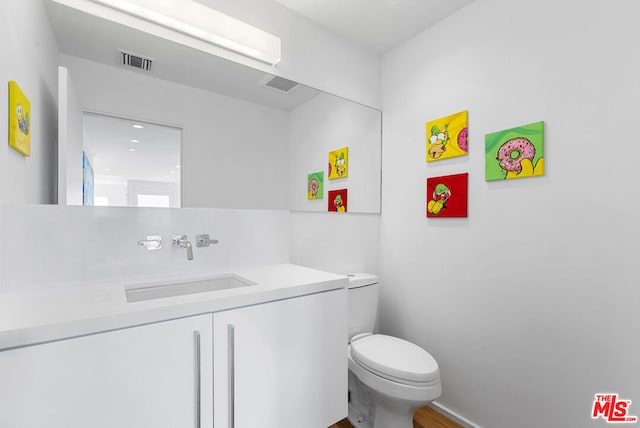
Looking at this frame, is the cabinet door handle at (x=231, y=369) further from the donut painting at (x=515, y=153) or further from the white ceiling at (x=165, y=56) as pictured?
the donut painting at (x=515, y=153)

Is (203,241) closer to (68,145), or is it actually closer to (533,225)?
(68,145)

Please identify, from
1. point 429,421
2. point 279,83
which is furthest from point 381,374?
point 279,83

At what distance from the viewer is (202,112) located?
4.70 ft

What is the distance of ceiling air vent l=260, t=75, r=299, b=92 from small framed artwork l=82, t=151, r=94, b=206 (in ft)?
2.97

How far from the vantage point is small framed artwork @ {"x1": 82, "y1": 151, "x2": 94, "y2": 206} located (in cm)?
114

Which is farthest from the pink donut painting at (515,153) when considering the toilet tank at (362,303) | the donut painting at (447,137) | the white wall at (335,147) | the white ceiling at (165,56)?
the white ceiling at (165,56)

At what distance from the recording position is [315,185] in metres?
1.84

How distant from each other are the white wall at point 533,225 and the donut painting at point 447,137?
0.17 ft

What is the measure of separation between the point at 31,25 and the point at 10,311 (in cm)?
92

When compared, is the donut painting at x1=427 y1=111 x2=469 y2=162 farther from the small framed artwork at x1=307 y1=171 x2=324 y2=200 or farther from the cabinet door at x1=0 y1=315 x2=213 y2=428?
the cabinet door at x1=0 y1=315 x2=213 y2=428

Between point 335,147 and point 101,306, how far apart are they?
4.91 ft

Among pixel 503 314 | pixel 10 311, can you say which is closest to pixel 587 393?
pixel 503 314

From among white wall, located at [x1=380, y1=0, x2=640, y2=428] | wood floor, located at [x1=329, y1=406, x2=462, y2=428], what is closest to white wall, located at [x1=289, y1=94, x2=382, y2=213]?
white wall, located at [x1=380, y1=0, x2=640, y2=428]

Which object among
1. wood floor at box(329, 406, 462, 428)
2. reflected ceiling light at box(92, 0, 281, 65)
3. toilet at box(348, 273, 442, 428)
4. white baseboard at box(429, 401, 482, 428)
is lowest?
wood floor at box(329, 406, 462, 428)
